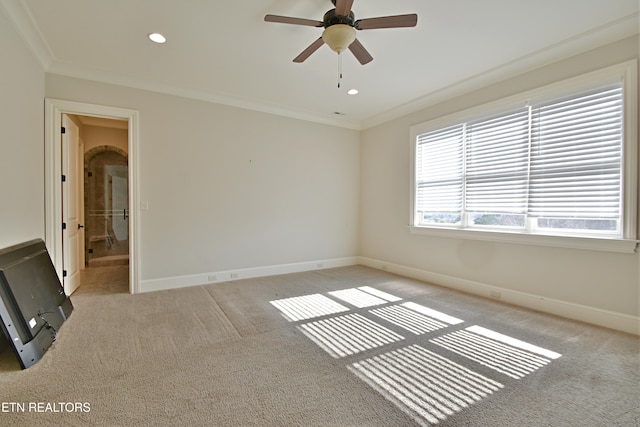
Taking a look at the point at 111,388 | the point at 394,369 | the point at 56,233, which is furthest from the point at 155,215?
the point at 394,369

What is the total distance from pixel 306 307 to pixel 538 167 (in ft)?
10.1

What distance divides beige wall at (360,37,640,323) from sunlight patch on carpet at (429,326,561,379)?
109 centimetres

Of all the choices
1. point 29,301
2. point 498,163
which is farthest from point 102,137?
point 498,163

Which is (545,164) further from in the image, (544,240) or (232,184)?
(232,184)

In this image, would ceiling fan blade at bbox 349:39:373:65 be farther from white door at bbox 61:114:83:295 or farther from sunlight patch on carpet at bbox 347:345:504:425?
white door at bbox 61:114:83:295

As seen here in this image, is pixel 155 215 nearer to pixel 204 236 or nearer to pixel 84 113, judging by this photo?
pixel 204 236

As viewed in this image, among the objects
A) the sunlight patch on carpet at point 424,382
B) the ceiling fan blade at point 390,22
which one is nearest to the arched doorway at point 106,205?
the ceiling fan blade at point 390,22

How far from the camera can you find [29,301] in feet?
7.57

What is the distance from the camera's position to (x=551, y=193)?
309cm

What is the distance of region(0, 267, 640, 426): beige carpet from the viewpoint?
5.19 feet

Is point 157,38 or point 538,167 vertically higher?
point 157,38

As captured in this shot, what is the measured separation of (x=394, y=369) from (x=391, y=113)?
13.6 ft

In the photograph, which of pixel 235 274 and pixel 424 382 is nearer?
pixel 424 382

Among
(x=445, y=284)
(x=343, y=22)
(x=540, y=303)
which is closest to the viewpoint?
(x=343, y=22)
